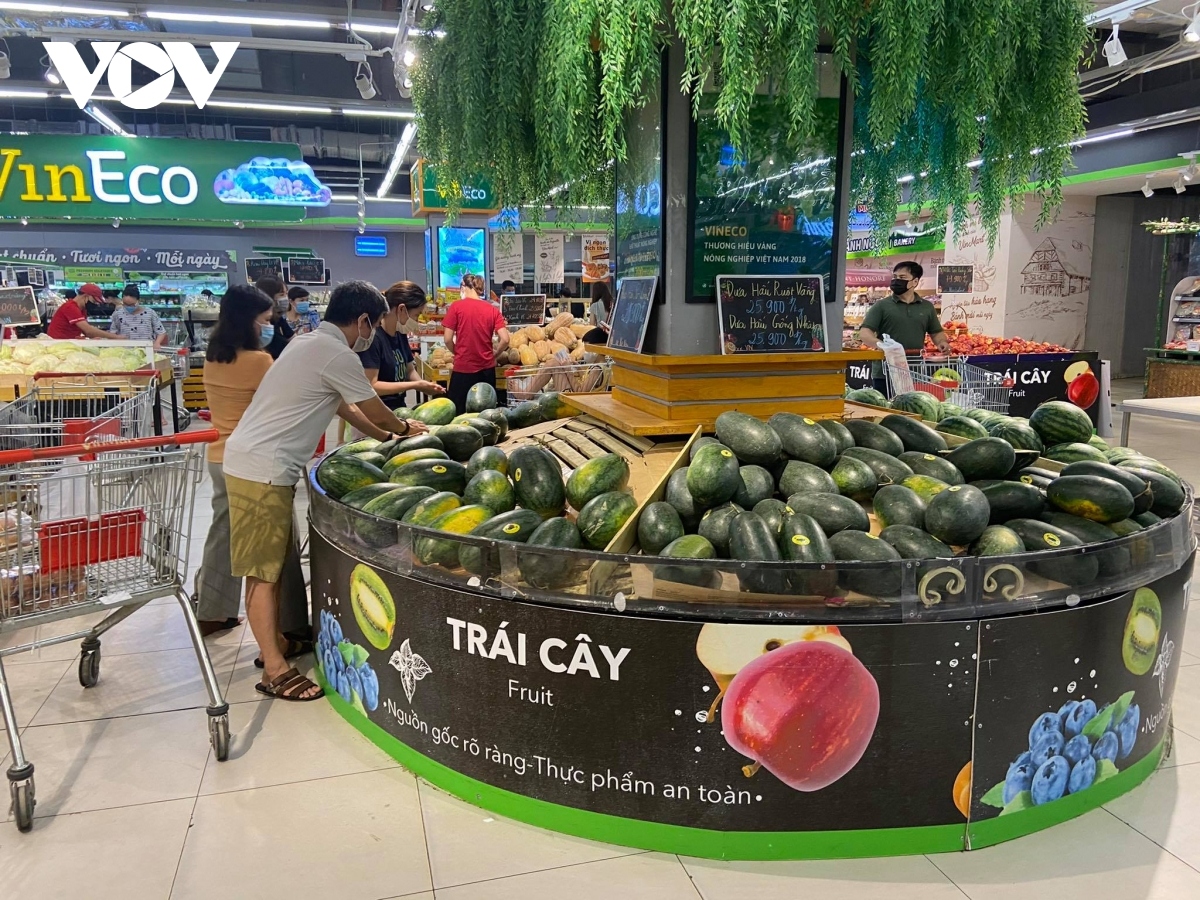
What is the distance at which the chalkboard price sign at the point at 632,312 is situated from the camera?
11.1 ft

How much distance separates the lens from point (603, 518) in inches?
105

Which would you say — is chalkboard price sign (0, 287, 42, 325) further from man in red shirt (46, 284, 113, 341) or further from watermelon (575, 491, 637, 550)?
watermelon (575, 491, 637, 550)

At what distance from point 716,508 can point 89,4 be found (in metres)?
8.70

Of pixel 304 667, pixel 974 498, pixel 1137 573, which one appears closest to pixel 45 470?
pixel 304 667

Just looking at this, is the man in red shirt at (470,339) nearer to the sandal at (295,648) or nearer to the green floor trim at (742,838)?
the sandal at (295,648)

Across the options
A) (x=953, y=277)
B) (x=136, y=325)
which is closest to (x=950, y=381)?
(x=953, y=277)

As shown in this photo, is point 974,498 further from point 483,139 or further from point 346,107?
point 346,107

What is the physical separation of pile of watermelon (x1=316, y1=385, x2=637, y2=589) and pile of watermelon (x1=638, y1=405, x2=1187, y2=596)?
0.23 metres

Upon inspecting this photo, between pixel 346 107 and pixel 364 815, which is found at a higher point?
pixel 346 107

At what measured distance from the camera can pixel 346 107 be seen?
1198 cm

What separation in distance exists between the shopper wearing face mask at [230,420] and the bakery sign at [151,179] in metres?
6.31

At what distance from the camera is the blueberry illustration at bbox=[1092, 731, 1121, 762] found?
2506mm

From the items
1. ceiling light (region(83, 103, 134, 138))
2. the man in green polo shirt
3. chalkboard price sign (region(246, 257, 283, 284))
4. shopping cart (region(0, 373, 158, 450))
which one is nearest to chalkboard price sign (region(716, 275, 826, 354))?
shopping cart (region(0, 373, 158, 450))

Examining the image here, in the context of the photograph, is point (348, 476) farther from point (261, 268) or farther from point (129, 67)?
point (261, 268)
